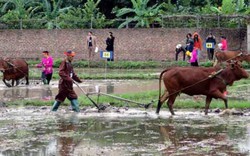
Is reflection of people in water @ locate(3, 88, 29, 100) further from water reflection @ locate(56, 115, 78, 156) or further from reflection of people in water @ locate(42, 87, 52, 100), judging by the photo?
water reflection @ locate(56, 115, 78, 156)

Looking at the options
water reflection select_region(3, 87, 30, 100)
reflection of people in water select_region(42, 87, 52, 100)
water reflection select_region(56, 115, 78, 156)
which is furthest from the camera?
water reflection select_region(3, 87, 30, 100)

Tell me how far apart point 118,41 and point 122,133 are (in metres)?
28.6

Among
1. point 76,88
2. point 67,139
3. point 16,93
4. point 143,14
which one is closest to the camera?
point 67,139

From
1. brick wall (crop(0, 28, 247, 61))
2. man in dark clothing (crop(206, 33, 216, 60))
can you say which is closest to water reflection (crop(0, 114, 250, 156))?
man in dark clothing (crop(206, 33, 216, 60))

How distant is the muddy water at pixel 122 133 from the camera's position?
12.9 m

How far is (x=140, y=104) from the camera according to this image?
18.9m

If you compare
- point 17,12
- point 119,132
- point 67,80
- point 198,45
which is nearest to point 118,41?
point 17,12

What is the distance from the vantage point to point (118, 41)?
43.3 m

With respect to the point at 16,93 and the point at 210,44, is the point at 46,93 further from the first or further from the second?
the point at 210,44

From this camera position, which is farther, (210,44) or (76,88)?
(210,44)

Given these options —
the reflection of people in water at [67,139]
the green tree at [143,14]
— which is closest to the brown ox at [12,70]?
the reflection of people in water at [67,139]

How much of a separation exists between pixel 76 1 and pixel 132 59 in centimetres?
898

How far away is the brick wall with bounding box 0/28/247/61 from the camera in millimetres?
41969

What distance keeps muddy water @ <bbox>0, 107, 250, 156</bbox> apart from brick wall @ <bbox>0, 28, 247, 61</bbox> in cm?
2357
